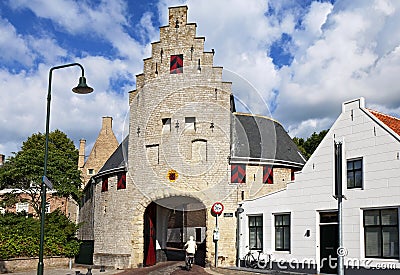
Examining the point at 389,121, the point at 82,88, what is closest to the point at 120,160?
the point at 82,88

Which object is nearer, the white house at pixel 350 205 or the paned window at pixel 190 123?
the white house at pixel 350 205

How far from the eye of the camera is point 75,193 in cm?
3122

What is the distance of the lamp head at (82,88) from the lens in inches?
556

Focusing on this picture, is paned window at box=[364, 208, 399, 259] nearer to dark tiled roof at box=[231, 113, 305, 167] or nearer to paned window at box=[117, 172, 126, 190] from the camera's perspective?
dark tiled roof at box=[231, 113, 305, 167]

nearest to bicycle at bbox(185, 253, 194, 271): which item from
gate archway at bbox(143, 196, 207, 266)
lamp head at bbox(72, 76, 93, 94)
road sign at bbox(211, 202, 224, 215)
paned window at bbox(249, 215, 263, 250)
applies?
road sign at bbox(211, 202, 224, 215)

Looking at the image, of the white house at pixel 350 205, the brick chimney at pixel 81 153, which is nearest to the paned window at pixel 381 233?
the white house at pixel 350 205

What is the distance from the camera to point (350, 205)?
17.3 metres

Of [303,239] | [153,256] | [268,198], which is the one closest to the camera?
[303,239]

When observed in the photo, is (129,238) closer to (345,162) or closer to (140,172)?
(140,172)

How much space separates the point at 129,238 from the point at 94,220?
4.68 m

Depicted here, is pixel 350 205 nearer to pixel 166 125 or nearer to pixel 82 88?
pixel 82 88

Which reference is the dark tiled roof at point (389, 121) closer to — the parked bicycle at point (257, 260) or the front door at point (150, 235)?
the parked bicycle at point (257, 260)

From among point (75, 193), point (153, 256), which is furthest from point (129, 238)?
point (75, 193)

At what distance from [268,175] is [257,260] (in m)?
5.25
